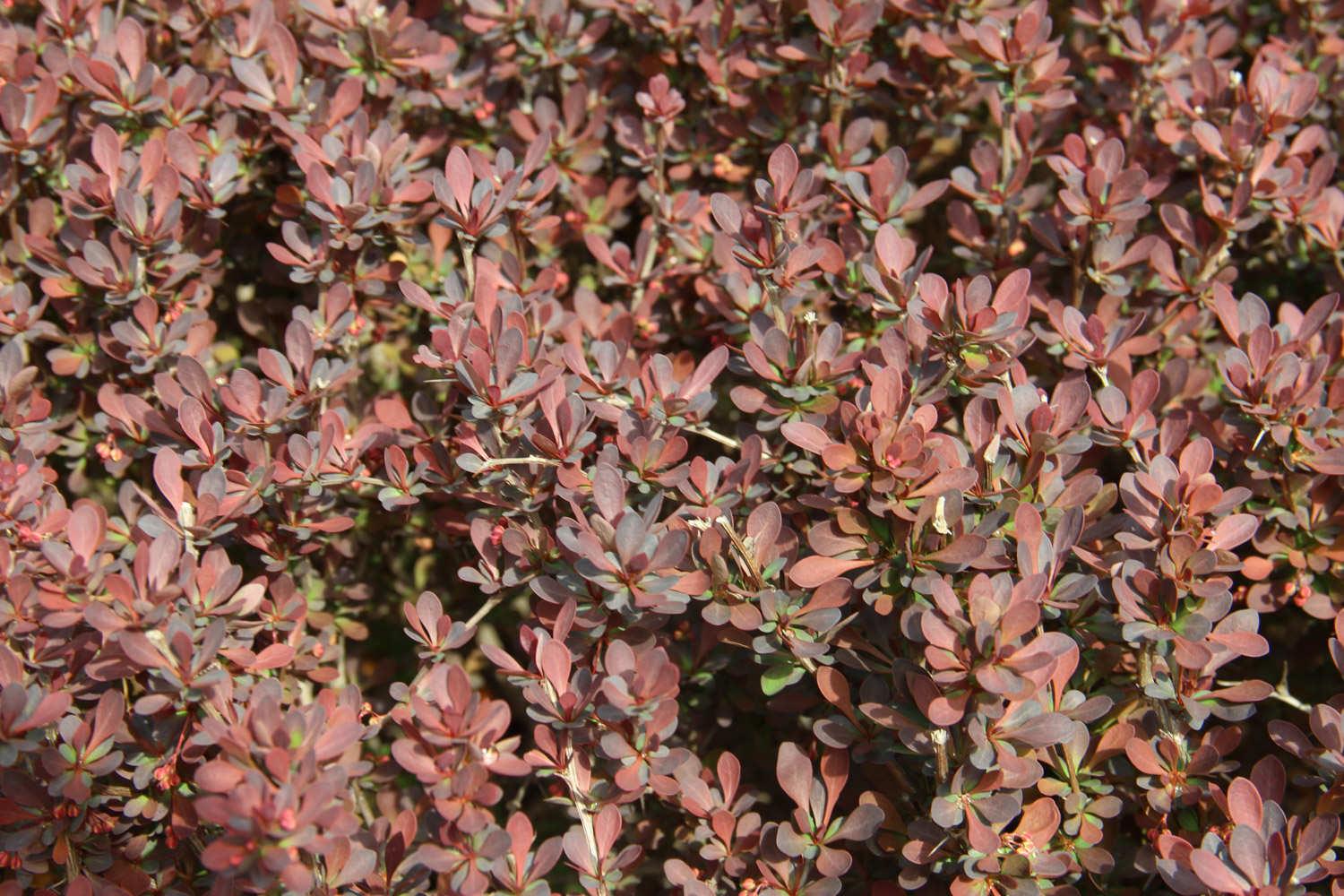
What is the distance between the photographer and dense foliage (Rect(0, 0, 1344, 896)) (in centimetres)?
175

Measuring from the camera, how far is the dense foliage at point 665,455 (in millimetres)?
1746

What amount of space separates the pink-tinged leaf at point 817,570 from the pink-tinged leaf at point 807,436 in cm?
18

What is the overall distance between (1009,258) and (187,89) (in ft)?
5.80

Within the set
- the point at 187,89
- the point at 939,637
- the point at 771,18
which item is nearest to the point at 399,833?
the point at 939,637

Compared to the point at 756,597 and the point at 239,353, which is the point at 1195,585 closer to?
the point at 756,597

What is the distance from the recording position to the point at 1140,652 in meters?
1.87

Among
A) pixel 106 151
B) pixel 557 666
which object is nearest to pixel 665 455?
pixel 557 666

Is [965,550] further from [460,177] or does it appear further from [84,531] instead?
[84,531]

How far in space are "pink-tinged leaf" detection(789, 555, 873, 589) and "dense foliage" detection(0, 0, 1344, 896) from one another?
0.01m

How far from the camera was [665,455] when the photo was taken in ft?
→ 6.35

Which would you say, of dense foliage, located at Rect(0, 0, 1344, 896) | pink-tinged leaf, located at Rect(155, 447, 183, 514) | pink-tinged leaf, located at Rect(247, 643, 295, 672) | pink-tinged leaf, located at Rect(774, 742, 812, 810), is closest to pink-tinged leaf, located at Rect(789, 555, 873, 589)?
dense foliage, located at Rect(0, 0, 1344, 896)

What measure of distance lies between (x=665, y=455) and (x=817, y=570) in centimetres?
34

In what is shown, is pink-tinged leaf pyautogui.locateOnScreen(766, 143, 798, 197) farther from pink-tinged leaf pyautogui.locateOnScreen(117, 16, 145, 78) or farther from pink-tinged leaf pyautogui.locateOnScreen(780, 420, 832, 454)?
pink-tinged leaf pyautogui.locateOnScreen(117, 16, 145, 78)

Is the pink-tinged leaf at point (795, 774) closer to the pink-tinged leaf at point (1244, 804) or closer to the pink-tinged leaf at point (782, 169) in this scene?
the pink-tinged leaf at point (1244, 804)
